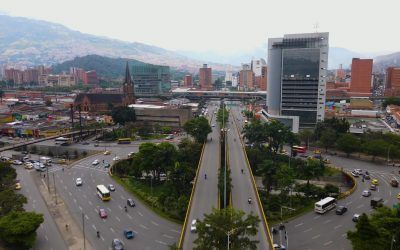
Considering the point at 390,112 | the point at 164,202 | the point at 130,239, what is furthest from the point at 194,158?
the point at 390,112

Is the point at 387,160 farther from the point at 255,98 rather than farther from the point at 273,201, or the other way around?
the point at 255,98

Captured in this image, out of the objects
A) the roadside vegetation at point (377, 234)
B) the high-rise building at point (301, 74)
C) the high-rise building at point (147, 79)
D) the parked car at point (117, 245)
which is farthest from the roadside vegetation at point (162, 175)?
the high-rise building at point (147, 79)

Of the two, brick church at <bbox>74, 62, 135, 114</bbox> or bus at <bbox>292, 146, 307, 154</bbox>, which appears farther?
brick church at <bbox>74, 62, 135, 114</bbox>

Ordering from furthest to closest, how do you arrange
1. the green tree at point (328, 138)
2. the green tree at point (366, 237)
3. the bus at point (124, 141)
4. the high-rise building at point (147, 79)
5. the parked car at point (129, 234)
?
the high-rise building at point (147, 79) < the bus at point (124, 141) < the green tree at point (328, 138) < the parked car at point (129, 234) < the green tree at point (366, 237)

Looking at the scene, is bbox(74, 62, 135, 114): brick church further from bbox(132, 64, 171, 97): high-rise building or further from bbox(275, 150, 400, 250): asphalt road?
bbox(275, 150, 400, 250): asphalt road

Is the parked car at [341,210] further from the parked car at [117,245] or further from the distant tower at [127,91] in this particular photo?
the distant tower at [127,91]

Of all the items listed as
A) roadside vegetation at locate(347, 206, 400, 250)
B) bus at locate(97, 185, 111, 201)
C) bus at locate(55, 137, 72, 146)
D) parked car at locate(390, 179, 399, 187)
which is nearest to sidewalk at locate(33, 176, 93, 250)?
bus at locate(97, 185, 111, 201)
